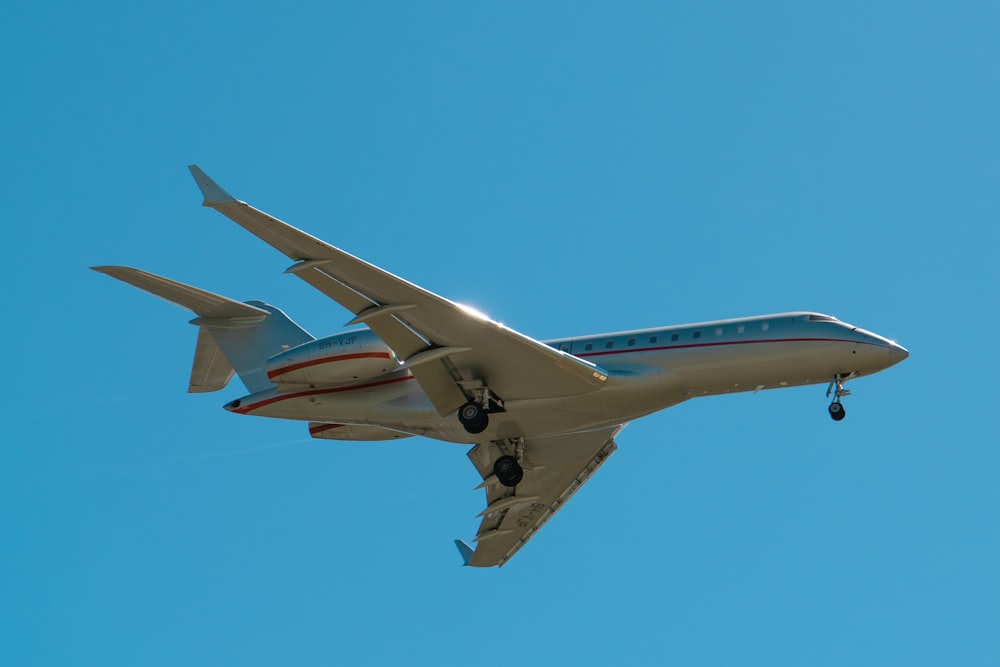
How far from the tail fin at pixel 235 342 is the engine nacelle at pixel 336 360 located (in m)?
2.03

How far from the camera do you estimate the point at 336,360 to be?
64.5 ft

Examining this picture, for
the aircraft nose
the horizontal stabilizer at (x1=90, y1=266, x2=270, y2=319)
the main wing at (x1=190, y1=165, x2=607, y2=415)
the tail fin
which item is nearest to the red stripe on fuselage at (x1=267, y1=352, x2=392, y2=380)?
the main wing at (x1=190, y1=165, x2=607, y2=415)

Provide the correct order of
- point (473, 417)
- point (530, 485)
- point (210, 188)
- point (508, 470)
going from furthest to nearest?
point (530, 485) → point (508, 470) → point (473, 417) → point (210, 188)

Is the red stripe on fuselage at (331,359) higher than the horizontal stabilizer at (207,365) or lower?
lower

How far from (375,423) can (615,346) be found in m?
4.30

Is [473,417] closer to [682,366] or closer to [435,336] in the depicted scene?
[435,336]

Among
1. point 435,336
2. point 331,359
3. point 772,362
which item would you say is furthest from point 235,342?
point 772,362

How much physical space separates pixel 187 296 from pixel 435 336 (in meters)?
5.00

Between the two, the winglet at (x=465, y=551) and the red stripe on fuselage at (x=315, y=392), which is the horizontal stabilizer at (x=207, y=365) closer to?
the red stripe on fuselage at (x=315, y=392)

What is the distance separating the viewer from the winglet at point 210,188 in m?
15.7

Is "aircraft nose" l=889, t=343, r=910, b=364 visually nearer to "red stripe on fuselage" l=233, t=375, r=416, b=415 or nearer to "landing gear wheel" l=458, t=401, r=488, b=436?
"landing gear wheel" l=458, t=401, r=488, b=436

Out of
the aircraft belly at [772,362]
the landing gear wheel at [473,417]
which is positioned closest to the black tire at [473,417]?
the landing gear wheel at [473,417]

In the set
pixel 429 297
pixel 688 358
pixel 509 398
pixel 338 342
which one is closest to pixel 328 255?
pixel 429 297

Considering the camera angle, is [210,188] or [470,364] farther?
[470,364]
